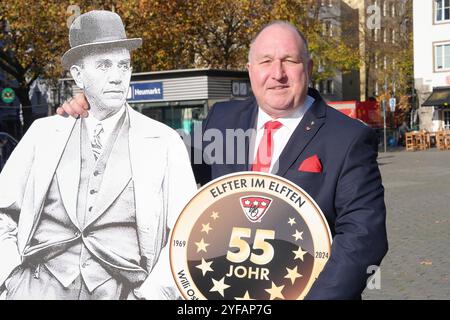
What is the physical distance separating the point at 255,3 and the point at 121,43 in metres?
24.0

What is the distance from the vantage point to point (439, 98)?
146ft

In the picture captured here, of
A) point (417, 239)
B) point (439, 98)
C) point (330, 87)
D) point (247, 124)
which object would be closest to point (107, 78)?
point (247, 124)

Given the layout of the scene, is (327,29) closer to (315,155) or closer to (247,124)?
(247,124)

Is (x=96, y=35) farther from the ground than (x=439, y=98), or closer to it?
farther from the ground

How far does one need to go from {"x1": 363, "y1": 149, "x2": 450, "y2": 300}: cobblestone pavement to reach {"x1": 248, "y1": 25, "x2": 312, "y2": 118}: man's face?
2.76m

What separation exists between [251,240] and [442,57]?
1782 inches

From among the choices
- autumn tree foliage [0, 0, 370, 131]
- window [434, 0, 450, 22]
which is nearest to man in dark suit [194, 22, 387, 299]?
autumn tree foliage [0, 0, 370, 131]

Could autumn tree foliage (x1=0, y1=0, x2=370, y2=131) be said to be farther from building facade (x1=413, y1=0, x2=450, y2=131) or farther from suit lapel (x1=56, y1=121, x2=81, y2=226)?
building facade (x1=413, y1=0, x2=450, y2=131)

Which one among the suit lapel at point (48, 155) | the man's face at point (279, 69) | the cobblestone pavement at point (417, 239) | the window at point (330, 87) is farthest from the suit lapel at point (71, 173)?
the window at point (330, 87)

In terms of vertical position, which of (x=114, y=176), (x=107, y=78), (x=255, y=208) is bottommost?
(x=255, y=208)

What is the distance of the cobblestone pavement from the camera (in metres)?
7.34

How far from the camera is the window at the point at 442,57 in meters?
45.4

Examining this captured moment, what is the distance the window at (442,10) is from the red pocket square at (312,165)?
45568mm
